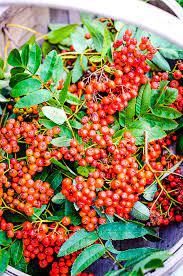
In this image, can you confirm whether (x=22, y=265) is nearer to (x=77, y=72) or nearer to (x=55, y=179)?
(x=55, y=179)

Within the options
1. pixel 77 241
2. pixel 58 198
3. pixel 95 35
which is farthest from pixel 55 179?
pixel 95 35

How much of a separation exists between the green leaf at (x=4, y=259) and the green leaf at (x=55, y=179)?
0.19 m

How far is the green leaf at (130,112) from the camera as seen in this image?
88 cm

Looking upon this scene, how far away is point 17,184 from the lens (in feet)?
2.79

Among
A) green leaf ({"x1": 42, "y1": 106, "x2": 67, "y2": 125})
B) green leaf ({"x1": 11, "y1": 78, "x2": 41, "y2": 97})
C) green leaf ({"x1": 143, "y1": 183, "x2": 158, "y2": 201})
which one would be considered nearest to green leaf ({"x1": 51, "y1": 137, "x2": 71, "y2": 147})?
green leaf ({"x1": 42, "y1": 106, "x2": 67, "y2": 125})

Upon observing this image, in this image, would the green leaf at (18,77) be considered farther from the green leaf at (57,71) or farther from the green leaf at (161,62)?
the green leaf at (161,62)

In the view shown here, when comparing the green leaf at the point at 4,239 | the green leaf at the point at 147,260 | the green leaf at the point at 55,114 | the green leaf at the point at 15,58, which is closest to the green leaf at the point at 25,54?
the green leaf at the point at 15,58

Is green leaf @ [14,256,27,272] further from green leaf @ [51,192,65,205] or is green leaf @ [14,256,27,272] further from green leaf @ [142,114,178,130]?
green leaf @ [142,114,178,130]

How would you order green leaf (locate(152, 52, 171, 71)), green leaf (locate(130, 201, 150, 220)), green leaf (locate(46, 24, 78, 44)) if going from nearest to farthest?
green leaf (locate(130, 201, 150, 220)) → green leaf (locate(152, 52, 171, 71)) → green leaf (locate(46, 24, 78, 44))

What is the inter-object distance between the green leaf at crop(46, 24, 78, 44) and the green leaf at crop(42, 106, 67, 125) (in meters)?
0.40

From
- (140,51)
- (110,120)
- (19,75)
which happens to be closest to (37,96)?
(19,75)

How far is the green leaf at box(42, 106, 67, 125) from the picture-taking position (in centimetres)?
81

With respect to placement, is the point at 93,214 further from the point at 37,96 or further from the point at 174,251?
the point at 37,96

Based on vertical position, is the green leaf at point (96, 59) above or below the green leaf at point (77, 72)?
above
